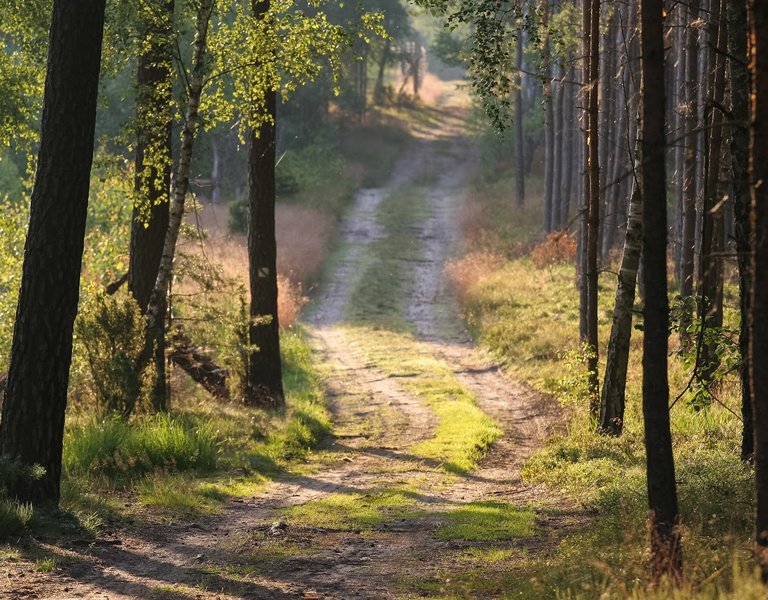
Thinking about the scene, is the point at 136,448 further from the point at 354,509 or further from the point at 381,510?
the point at 381,510

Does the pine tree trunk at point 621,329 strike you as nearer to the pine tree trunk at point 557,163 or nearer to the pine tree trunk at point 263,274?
the pine tree trunk at point 263,274

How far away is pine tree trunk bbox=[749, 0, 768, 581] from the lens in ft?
15.9

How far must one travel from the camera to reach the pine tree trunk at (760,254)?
4836mm

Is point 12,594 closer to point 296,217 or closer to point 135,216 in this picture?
point 135,216

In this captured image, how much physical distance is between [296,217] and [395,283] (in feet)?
26.8

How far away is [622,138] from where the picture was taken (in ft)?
83.6

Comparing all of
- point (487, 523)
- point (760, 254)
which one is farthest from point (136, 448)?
point (760, 254)

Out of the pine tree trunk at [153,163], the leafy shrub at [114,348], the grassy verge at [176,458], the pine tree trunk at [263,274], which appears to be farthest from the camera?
the pine tree trunk at [263,274]

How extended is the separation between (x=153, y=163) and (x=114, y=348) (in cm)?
264

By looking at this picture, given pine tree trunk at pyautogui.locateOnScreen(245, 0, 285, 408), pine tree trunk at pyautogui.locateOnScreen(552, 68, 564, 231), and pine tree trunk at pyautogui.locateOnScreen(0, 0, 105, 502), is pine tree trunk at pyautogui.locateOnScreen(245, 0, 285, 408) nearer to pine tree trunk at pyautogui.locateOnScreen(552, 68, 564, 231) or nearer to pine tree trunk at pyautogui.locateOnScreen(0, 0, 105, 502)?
pine tree trunk at pyautogui.locateOnScreen(0, 0, 105, 502)

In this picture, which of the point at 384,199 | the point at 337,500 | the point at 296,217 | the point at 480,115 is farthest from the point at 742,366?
the point at 480,115

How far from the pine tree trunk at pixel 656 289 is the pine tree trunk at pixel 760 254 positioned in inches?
44.9

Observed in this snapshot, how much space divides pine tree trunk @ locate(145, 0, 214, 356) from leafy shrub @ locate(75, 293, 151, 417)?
0.33 m

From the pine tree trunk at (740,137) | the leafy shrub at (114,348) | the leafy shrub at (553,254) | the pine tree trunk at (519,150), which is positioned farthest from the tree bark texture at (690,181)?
the pine tree trunk at (519,150)
